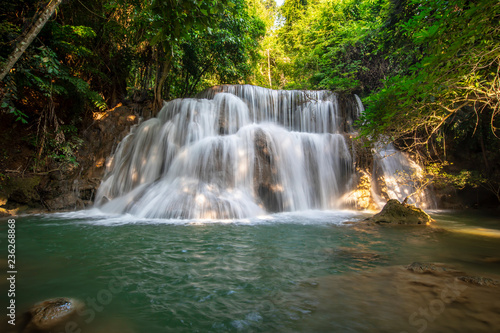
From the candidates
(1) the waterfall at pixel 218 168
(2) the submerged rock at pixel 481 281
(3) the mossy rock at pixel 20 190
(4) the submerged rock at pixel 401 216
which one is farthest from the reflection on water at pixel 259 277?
(3) the mossy rock at pixel 20 190

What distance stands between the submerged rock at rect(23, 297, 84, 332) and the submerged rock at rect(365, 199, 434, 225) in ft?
20.2

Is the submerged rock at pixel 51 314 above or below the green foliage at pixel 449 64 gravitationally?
below

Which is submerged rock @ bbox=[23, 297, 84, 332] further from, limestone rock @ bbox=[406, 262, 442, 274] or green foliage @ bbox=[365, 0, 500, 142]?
green foliage @ bbox=[365, 0, 500, 142]

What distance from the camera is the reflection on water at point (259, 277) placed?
2.05 m

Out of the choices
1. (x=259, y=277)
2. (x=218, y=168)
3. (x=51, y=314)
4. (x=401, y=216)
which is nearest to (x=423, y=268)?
(x=259, y=277)

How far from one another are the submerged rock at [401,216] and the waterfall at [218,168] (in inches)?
110

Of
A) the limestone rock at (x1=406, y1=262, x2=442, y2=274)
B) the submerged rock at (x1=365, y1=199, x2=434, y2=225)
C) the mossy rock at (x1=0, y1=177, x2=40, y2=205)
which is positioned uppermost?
the mossy rock at (x1=0, y1=177, x2=40, y2=205)

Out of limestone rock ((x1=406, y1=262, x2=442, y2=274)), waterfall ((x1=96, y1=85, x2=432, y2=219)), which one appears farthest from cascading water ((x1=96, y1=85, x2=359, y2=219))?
limestone rock ((x1=406, y1=262, x2=442, y2=274))

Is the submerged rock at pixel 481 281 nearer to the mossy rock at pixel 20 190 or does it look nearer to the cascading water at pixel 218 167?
the cascading water at pixel 218 167

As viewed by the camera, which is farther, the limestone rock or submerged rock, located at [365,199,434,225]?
submerged rock, located at [365,199,434,225]

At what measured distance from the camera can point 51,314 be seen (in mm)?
2047

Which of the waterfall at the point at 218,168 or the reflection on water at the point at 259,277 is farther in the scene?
the waterfall at the point at 218,168

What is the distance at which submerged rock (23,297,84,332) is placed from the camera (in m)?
1.91

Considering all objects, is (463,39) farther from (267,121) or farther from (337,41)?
(337,41)
